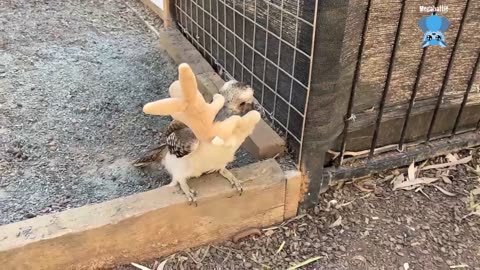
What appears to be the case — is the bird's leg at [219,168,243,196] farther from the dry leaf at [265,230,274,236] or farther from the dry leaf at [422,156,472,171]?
the dry leaf at [422,156,472,171]

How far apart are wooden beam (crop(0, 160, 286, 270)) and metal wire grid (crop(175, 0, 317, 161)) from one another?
168mm

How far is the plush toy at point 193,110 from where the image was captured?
1.19 m

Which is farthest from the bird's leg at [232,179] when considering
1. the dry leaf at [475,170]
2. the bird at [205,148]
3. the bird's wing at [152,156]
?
the dry leaf at [475,170]

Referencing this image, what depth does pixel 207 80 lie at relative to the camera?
1955 millimetres

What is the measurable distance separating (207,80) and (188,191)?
655 millimetres

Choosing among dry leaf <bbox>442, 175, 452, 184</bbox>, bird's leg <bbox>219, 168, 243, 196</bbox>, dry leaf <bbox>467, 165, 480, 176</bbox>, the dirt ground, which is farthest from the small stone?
dry leaf <bbox>467, 165, 480, 176</bbox>

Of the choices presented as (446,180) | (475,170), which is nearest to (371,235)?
(446,180)

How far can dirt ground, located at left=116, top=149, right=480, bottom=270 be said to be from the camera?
1.45m

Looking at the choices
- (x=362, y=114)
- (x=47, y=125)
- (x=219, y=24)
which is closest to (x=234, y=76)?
(x=219, y=24)

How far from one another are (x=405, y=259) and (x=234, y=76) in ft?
2.63

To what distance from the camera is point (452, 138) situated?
178 centimetres

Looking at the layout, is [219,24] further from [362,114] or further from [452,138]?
[452,138]

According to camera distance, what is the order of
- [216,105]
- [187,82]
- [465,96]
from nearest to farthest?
1. [187,82]
2. [216,105]
3. [465,96]

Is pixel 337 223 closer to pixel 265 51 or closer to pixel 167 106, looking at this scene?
pixel 265 51
